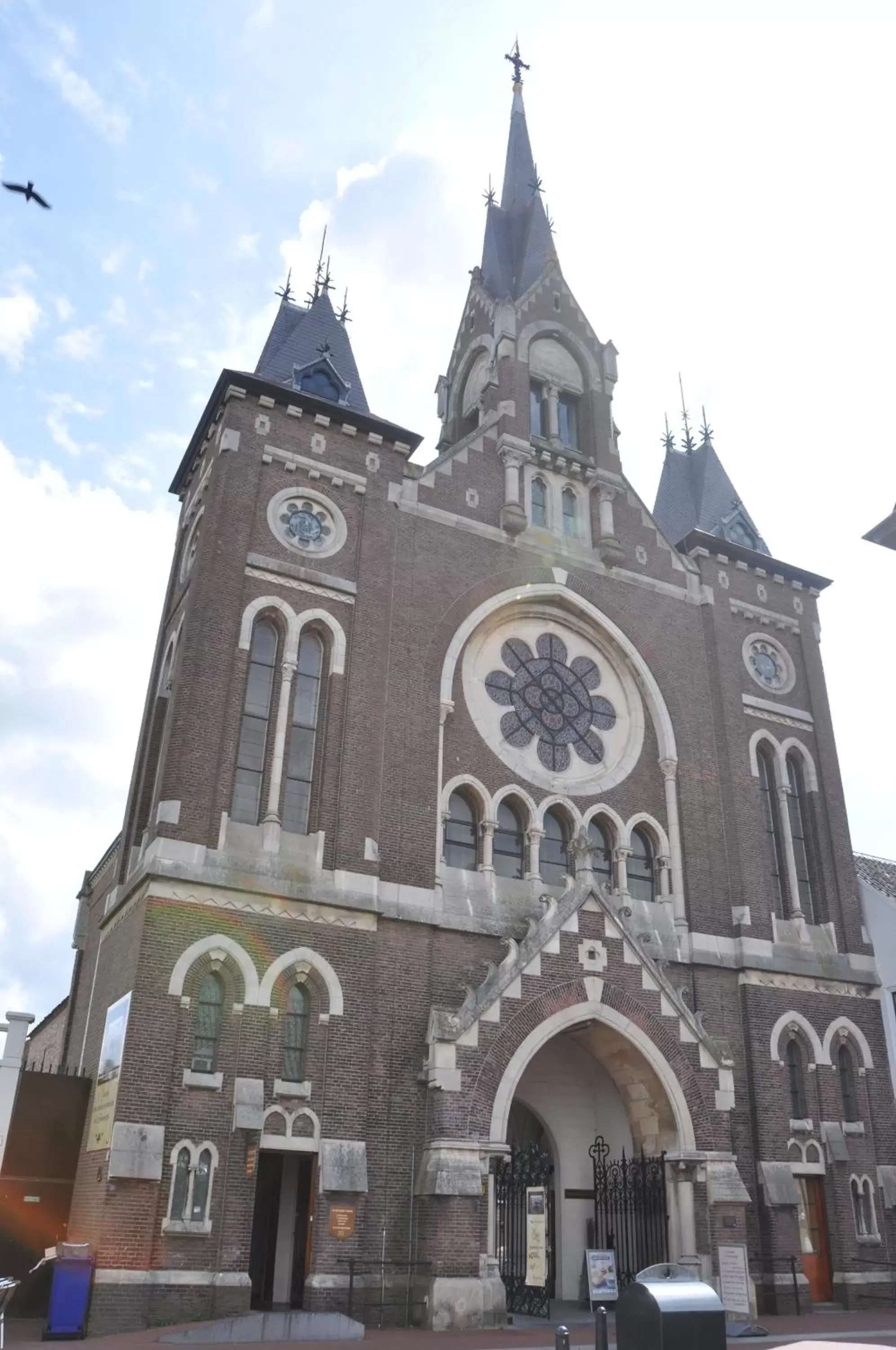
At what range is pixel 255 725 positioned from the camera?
73.0ft

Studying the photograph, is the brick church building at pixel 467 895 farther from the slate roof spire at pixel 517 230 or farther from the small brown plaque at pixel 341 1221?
the slate roof spire at pixel 517 230

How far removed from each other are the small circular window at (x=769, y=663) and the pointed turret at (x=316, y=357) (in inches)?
459

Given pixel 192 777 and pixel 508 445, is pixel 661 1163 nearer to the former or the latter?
pixel 192 777

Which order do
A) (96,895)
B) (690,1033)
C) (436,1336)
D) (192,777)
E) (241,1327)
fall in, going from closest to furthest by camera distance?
(241,1327) → (436,1336) → (192,777) → (690,1033) → (96,895)

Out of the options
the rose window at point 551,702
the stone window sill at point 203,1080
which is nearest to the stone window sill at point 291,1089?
the stone window sill at point 203,1080

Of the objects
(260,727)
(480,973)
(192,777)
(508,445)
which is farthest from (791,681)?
(192,777)

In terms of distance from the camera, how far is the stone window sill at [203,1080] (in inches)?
717

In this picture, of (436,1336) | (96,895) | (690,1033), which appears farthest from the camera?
(96,895)

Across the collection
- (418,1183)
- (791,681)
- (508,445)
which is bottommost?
(418,1183)

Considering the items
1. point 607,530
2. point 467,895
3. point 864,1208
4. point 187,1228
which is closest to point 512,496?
point 607,530

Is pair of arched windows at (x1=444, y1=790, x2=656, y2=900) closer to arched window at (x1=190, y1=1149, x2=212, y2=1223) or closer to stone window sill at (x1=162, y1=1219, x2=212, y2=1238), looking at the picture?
arched window at (x1=190, y1=1149, x2=212, y2=1223)

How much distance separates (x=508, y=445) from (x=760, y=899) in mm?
12373

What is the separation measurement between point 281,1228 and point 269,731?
8918 millimetres

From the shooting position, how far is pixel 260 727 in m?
22.3
